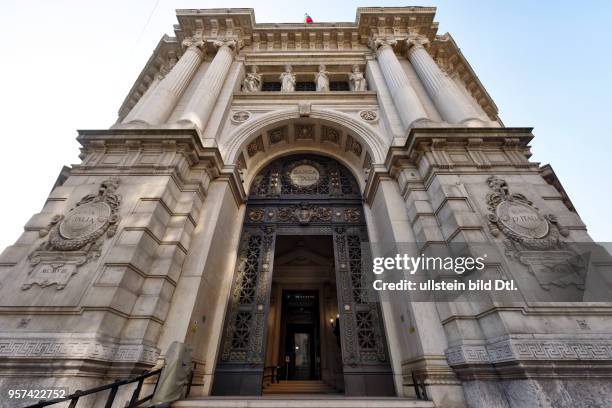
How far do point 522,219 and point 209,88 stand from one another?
33.6 ft

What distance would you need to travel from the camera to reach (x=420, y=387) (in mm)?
4711

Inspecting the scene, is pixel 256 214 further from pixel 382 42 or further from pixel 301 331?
pixel 301 331

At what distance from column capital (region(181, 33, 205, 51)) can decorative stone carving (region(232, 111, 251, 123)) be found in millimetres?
4484

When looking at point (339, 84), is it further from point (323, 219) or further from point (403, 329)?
point (403, 329)

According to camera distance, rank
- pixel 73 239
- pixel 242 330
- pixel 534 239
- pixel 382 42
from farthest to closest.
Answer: pixel 382 42, pixel 242 330, pixel 73 239, pixel 534 239

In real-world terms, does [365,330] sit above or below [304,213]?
below

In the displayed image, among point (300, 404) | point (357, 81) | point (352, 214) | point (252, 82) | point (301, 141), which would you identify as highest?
point (252, 82)

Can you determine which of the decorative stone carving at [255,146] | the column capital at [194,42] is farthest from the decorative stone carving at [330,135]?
the column capital at [194,42]

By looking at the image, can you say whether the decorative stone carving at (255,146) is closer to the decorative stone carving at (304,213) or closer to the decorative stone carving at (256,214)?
the decorative stone carving at (256,214)

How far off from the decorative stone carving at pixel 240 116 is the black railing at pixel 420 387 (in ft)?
30.4

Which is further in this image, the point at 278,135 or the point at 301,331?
the point at 301,331

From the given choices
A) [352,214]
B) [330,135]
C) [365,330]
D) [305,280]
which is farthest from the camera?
[305,280]

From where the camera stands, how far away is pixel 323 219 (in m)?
8.98

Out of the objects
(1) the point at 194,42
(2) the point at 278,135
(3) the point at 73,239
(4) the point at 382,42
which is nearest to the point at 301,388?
(3) the point at 73,239
